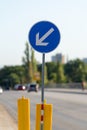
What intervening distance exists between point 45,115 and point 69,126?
830cm

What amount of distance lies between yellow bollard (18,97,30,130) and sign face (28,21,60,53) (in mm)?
1338

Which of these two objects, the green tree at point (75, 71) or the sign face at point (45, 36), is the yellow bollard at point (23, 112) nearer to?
the sign face at point (45, 36)

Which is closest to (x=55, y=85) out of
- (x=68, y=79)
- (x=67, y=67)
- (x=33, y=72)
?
(x=33, y=72)

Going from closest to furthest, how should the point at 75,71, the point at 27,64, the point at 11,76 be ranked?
the point at 27,64, the point at 75,71, the point at 11,76

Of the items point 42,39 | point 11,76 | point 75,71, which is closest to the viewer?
point 42,39

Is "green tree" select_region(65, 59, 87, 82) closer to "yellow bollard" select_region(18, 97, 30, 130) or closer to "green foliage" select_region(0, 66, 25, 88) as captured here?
"green foliage" select_region(0, 66, 25, 88)

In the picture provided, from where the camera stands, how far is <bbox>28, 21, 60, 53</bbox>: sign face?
531 inches

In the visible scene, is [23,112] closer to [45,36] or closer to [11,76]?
[45,36]

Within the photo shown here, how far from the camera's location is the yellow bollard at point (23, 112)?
13.5 metres

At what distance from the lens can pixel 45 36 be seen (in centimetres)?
1352

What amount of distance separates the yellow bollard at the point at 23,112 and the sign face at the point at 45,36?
52.7 inches

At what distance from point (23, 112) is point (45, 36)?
1907 mm

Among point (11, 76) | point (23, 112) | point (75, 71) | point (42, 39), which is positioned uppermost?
point (75, 71)

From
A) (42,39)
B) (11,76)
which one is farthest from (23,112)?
(11,76)
